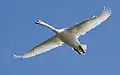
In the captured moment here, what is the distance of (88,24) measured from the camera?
2709 inches

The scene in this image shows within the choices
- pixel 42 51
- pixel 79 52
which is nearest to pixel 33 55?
pixel 42 51

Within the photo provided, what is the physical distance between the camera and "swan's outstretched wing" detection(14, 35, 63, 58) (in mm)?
71238

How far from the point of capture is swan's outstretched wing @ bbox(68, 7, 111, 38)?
68375 millimetres

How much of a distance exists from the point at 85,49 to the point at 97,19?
2.49 meters

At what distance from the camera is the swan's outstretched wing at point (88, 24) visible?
68375 mm

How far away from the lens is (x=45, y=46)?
71.6m

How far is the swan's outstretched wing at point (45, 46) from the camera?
234 ft

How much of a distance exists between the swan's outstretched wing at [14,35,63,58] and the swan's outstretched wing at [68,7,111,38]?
7.87ft

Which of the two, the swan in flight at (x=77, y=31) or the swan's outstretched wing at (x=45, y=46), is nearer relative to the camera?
the swan in flight at (x=77, y=31)

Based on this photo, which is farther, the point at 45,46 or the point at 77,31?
the point at 45,46

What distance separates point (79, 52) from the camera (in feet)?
225

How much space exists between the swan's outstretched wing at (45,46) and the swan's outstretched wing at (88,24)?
2399 mm

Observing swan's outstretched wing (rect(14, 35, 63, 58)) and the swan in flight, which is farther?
swan's outstretched wing (rect(14, 35, 63, 58))

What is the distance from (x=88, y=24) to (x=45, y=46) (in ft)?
15.3
